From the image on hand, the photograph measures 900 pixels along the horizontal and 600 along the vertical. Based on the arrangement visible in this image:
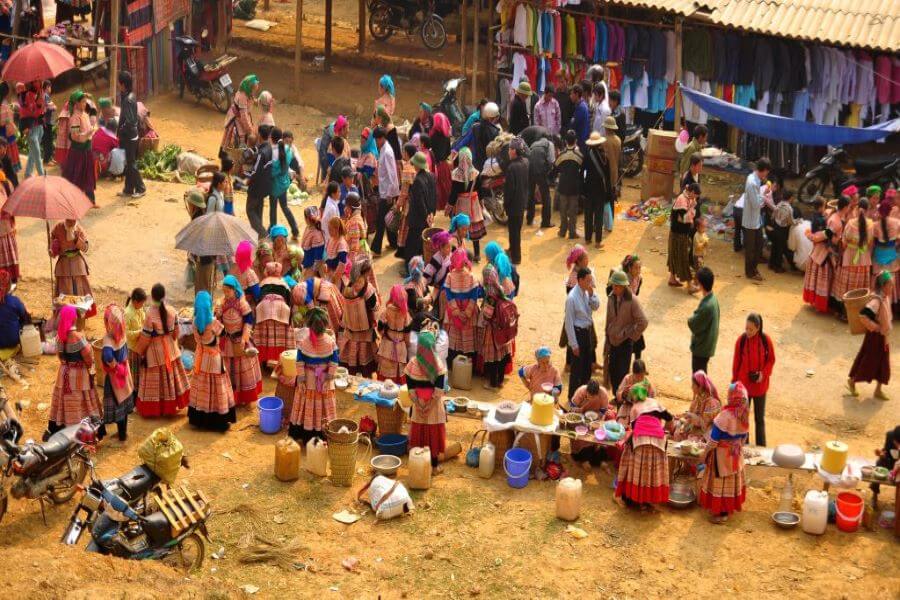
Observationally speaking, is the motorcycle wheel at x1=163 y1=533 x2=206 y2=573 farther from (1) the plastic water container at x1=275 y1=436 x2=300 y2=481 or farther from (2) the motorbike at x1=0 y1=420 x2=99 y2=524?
(1) the plastic water container at x1=275 y1=436 x2=300 y2=481

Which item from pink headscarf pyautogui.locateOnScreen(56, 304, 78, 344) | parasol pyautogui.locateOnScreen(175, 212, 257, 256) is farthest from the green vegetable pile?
pink headscarf pyautogui.locateOnScreen(56, 304, 78, 344)

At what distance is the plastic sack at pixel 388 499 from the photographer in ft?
35.6

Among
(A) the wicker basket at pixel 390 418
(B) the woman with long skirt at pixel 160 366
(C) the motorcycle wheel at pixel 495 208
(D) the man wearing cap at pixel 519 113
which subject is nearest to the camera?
(B) the woman with long skirt at pixel 160 366

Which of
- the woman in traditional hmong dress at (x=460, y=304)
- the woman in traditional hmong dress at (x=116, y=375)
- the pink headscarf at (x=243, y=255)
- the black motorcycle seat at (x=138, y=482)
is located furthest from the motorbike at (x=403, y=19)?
the black motorcycle seat at (x=138, y=482)

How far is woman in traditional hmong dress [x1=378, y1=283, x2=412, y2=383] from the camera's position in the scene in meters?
12.5

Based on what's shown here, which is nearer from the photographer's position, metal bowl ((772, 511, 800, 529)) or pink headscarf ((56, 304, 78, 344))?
metal bowl ((772, 511, 800, 529))

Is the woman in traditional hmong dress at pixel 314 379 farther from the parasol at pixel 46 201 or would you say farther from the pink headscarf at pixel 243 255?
the parasol at pixel 46 201

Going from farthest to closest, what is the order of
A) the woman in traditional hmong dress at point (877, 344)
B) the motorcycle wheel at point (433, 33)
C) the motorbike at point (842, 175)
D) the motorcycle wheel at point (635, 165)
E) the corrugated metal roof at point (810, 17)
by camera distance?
1. the motorcycle wheel at point (433, 33)
2. the motorcycle wheel at point (635, 165)
3. the corrugated metal roof at point (810, 17)
4. the motorbike at point (842, 175)
5. the woman in traditional hmong dress at point (877, 344)

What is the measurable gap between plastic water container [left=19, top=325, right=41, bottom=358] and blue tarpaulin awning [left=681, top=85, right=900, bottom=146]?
9553 mm

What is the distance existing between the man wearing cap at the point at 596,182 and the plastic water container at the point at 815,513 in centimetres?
679

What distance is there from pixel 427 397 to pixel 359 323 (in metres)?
1.79

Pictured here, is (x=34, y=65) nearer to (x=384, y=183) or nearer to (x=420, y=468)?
(x=384, y=183)

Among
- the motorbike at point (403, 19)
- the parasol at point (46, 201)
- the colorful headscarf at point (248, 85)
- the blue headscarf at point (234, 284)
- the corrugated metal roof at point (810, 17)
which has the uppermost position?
the corrugated metal roof at point (810, 17)

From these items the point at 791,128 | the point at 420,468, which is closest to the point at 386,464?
the point at 420,468
